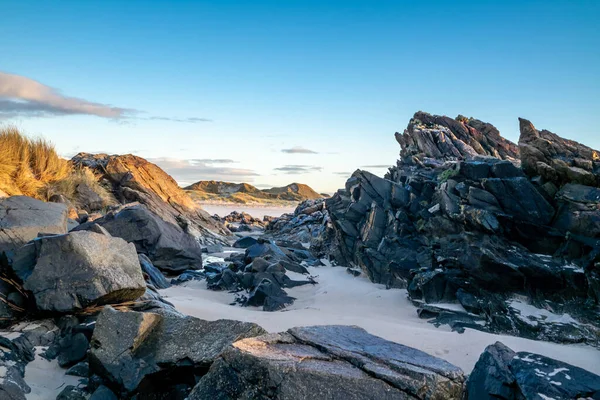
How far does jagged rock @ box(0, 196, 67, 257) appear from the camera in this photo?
6.95 meters

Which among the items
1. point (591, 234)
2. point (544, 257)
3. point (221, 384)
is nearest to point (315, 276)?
point (544, 257)

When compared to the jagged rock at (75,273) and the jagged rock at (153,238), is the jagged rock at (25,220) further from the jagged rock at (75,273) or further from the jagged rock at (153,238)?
the jagged rock at (153,238)

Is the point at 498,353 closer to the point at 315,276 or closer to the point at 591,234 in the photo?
the point at 591,234

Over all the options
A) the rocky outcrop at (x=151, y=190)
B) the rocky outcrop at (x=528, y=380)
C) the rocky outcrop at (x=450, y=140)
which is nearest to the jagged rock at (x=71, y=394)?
the rocky outcrop at (x=528, y=380)

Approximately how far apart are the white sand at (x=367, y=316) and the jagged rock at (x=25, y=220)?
256cm

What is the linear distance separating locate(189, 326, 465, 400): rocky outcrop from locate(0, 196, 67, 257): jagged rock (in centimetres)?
460

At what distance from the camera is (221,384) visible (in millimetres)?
3412

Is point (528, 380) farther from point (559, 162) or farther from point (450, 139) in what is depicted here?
point (450, 139)

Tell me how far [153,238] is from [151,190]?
7911 millimetres

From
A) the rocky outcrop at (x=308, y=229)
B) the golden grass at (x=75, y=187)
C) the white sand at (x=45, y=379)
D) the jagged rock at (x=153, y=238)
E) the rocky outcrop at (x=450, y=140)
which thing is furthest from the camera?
the rocky outcrop at (x=450, y=140)

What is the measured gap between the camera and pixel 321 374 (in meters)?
3.34

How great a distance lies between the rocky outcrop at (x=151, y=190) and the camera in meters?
17.3

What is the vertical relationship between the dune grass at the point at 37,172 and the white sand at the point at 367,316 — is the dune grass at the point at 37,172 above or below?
above

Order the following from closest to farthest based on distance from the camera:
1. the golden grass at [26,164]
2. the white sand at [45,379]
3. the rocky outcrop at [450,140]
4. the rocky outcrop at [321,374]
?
1. the rocky outcrop at [321,374]
2. the white sand at [45,379]
3. the golden grass at [26,164]
4. the rocky outcrop at [450,140]
